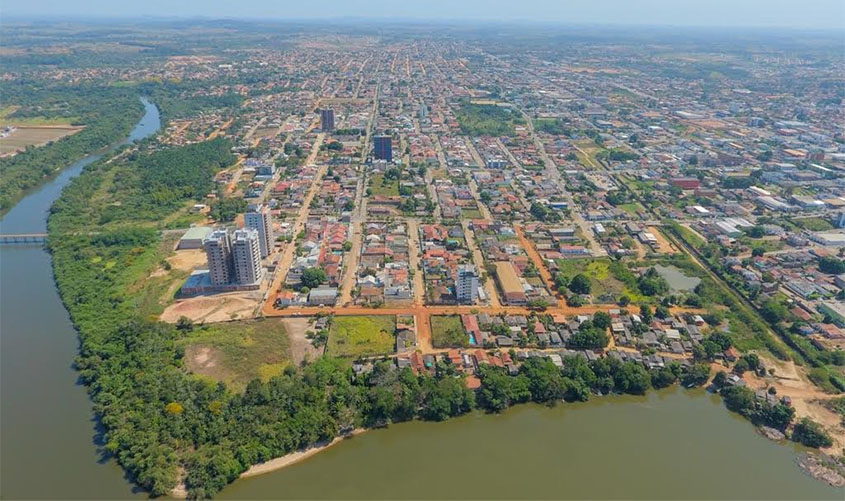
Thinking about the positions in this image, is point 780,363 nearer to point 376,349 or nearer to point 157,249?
point 376,349

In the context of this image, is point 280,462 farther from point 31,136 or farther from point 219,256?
point 31,136

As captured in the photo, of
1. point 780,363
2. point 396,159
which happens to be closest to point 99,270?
point 396,159

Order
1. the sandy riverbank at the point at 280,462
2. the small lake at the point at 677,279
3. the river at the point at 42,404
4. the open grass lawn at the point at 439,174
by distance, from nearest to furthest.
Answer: the sandy riverbank at the point at 280,462, the river at the point at 42,404, the small lake at the point at 677,279, the open grass lawn at the point at 439,174

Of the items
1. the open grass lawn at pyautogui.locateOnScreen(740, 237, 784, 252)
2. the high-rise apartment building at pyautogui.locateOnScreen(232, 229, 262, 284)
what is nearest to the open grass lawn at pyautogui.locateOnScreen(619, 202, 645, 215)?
the open grass lawn at pyautogui.locateOnScreen(740, 237, 784, 252)

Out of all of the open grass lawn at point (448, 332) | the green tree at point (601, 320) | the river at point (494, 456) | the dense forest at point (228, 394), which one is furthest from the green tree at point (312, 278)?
the green tree at point (601, 320)

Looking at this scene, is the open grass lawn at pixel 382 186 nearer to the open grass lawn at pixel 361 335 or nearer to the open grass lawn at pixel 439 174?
the open grass lawn at pixel 439 174
